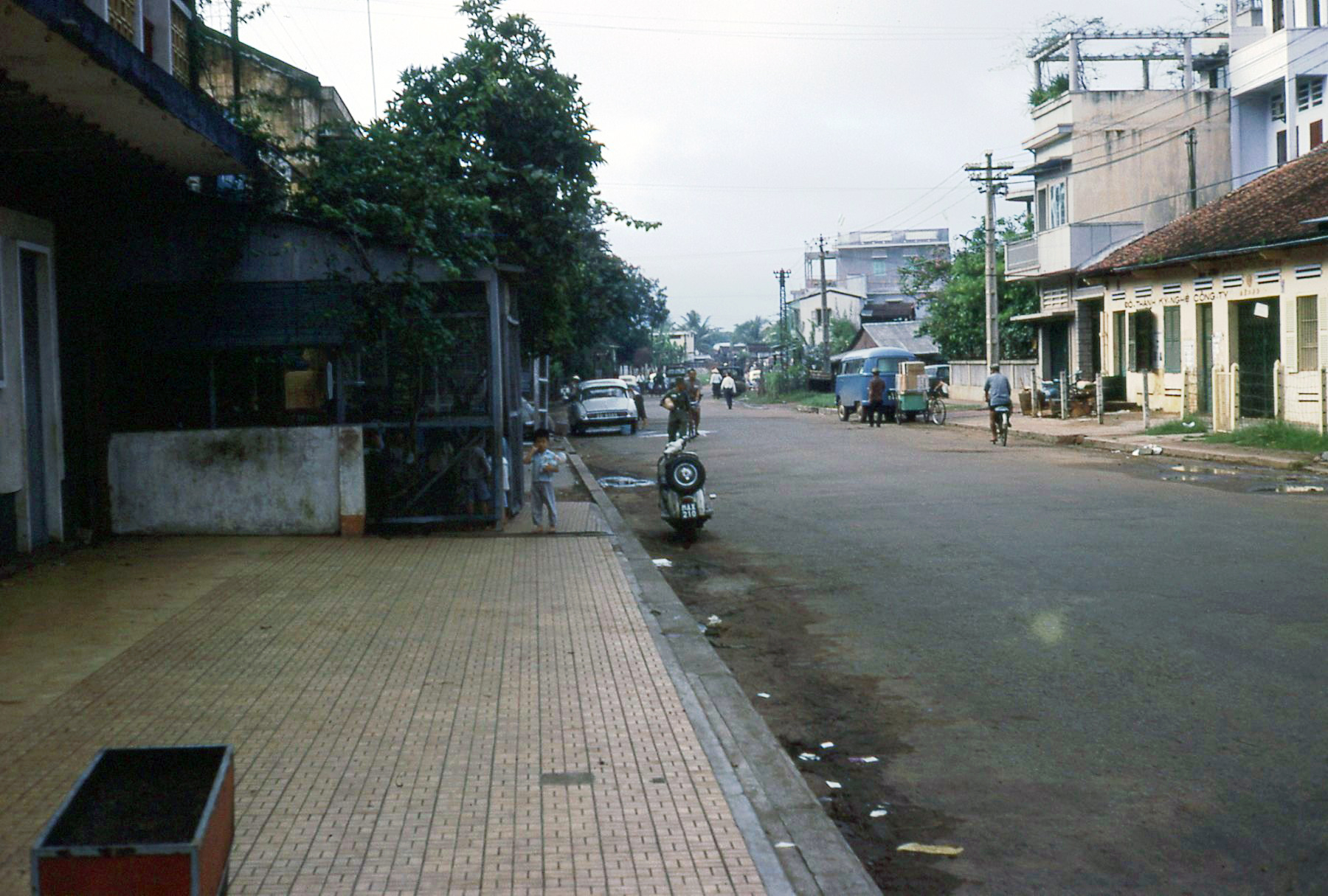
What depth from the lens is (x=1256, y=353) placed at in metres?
28.4

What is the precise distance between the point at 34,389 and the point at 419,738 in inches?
309

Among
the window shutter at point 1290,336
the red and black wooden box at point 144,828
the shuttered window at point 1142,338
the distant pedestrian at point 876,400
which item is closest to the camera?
the red and black wooden box at point 144,828

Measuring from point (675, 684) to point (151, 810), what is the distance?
3818mm

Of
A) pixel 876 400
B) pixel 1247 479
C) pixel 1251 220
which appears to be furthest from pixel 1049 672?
pixel 876 400

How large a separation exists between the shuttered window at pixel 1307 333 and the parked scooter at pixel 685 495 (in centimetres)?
1733

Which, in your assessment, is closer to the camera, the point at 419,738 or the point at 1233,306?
the point at 419,738

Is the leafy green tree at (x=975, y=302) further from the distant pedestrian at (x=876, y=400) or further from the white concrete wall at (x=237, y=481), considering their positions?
the white concrete wall at (x=237, y=481)

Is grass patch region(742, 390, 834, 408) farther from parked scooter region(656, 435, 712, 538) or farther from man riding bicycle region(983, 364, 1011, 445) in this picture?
parked scooter region(656, 435, 712, 538)

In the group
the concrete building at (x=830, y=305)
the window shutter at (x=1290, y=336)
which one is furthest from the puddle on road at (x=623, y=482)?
the concrete building at (x=830, y=305)

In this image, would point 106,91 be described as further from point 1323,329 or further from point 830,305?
point 830,305

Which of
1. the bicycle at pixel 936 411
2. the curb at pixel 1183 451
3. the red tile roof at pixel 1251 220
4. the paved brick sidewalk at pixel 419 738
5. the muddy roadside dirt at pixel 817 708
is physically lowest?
the muddy roadside dirt at pixel 817 708

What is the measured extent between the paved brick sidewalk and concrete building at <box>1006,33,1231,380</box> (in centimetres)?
3205

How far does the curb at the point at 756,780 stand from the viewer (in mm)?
4590

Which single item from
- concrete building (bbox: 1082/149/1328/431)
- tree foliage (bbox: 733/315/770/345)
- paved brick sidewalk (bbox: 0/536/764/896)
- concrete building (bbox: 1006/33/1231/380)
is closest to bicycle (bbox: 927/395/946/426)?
concrete building (bbox: 1006/33/1231/380)
